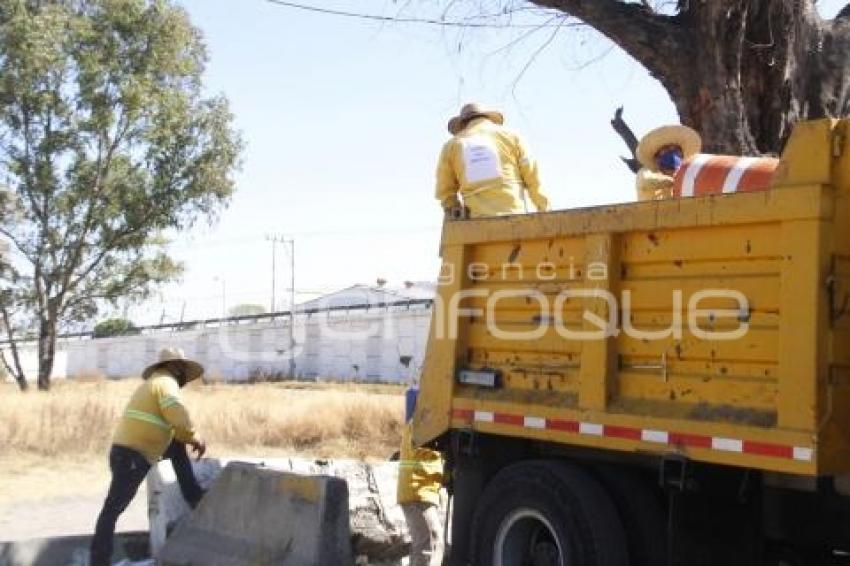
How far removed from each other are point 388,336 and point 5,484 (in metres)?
36.4

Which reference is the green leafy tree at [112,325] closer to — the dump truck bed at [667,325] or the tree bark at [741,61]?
the tree bark at [741,61]

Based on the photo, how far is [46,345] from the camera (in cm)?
2495

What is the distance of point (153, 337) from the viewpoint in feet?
191

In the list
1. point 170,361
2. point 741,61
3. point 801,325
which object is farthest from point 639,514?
point 741,61

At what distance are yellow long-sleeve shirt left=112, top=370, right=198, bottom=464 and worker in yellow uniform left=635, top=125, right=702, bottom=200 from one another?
143 inches

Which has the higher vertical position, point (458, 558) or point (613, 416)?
point (613, 416)

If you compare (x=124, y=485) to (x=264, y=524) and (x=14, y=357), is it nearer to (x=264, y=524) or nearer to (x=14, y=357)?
(x=264, y=524)

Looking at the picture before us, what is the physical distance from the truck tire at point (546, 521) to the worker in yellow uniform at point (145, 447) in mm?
3005

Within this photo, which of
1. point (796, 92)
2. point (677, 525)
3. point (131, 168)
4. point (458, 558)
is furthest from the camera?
point (131, 168)

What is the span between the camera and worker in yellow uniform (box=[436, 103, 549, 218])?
243 inches

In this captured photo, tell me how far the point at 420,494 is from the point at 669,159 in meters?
2.45

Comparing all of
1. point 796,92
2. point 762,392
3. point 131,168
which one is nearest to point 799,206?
point 762,392

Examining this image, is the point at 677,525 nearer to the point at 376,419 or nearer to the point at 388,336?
the point at 376,419

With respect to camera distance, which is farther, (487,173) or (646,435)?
(487,173)
